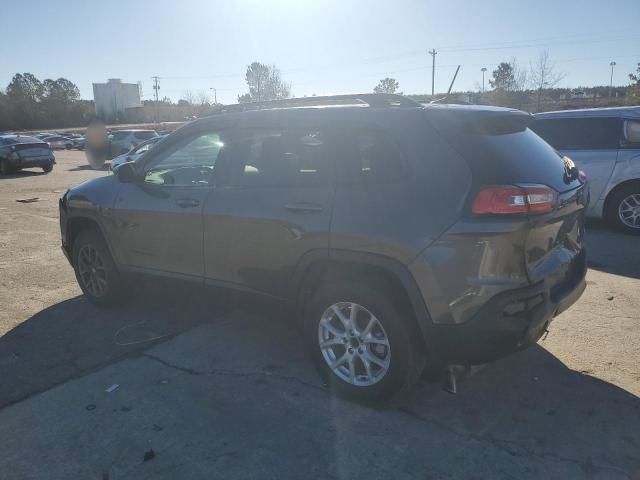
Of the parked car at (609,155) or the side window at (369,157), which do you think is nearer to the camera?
the side window at (369,157)

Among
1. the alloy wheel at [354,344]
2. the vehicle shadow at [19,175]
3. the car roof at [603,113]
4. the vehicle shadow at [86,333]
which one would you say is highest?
the car roof at [603,113]

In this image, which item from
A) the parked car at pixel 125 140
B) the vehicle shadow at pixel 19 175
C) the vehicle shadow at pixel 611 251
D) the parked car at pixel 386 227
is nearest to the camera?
the parked car at pixel 386 227

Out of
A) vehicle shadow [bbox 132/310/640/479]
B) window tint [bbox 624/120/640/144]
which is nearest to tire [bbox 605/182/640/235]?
window tint [bbox 624/120/640/144]

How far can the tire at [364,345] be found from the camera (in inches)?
122

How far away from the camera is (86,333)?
15.0ft

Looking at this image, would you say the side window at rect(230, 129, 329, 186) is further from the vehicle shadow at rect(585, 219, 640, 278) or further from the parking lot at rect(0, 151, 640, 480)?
the vehicle shadow at rect(585, 219, 640, 278)

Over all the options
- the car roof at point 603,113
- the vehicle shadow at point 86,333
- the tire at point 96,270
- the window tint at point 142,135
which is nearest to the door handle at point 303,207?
the vehicle shadow at point 86,333

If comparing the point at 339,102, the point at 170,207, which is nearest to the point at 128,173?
the point at 170,207

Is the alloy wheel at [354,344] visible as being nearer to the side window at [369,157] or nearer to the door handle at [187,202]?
the side window at [369,157]

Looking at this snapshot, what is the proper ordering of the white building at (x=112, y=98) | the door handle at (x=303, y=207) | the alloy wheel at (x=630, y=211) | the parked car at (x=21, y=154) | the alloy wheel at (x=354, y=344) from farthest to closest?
the white building at (x=112, y=98)
the parked car at (x=21, y=154)
the alloy wheel at (x=630, y=211)
the door handle at (x=303, y=207)
the alloy wheel at (x=354, y=344)

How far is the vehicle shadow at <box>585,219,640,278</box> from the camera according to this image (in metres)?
6.01

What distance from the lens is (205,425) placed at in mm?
3160

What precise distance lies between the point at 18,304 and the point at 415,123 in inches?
173

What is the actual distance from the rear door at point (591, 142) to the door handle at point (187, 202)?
6.07m
